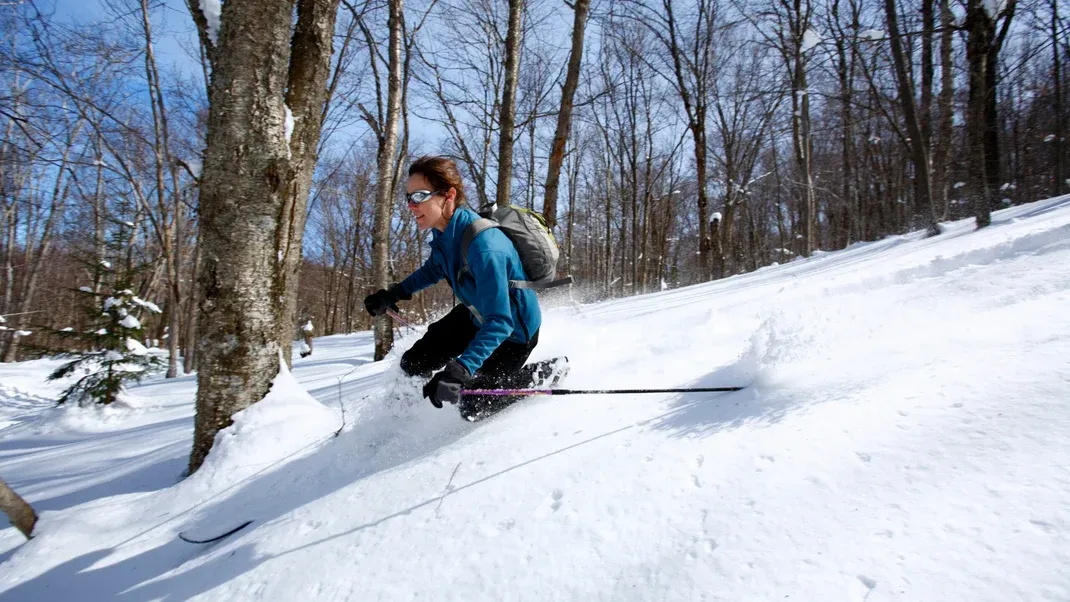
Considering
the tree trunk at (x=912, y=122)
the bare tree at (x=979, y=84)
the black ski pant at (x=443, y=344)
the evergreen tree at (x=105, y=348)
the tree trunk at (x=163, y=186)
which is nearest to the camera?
the black ski pant at (x=443, y=344)

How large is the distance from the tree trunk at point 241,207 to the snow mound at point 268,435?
0.10 m

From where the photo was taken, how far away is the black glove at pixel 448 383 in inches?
89.9

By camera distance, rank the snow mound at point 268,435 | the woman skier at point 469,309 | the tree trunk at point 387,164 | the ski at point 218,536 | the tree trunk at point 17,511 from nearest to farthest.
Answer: the woman skier at point 469,309, the ski at point 218,536, the tree trunk at point 17,511, the snow mound at point 268,435, the tree trunk at point 387,164

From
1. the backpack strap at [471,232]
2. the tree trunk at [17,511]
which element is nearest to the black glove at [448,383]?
the backpack strap at [471,232]

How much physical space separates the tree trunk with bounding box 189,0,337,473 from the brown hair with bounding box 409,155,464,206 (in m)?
1.30

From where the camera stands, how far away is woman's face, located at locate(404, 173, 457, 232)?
2.79 metres

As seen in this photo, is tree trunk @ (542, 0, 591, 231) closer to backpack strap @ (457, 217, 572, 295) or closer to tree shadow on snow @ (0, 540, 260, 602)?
backpack strap @ (457, 217, 572, 295)

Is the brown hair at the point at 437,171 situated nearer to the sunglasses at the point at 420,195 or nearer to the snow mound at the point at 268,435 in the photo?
the sunglasses at the point at 420,195

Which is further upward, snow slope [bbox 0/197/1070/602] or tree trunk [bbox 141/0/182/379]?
tree trunk [bbox 141/0/182/379]

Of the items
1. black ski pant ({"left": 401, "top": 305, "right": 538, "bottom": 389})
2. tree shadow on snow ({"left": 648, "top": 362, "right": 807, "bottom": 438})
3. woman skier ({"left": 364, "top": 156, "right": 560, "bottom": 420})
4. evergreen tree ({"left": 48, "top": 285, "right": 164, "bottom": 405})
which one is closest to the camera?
tree shadow on snow ({"left": 648, "top": 362, "right": 807, "bottom": 438})

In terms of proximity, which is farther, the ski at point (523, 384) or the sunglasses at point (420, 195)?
the ski at point (523, 384)

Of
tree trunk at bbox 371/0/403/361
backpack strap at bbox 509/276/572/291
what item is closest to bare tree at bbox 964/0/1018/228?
backpack strap at bbox 509/276/572/291

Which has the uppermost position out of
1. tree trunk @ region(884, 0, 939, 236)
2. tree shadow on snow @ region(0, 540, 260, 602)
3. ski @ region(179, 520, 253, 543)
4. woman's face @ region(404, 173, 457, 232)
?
tree trunk @ region(884, 0, 939, 236)

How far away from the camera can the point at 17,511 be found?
2.78 meters
